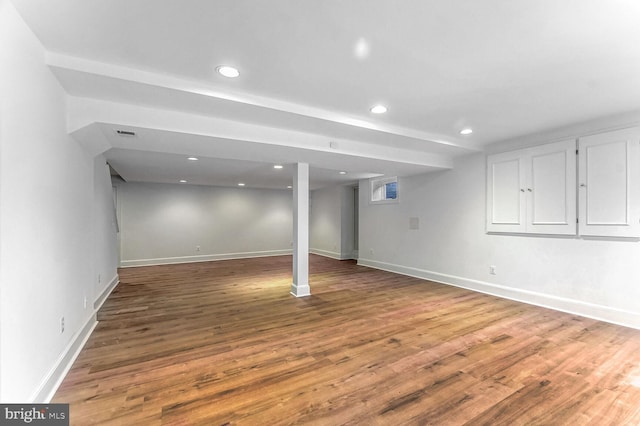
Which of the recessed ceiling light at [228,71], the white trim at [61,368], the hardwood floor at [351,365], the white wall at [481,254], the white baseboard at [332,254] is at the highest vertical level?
the recessed ceiling light at [228,71]

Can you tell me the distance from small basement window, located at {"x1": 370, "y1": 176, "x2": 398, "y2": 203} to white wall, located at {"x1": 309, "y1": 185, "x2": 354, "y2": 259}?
1.68 metres

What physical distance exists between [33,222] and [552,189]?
5654 mm

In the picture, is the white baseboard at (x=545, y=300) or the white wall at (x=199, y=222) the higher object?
the white wall at (x=199, y=222)

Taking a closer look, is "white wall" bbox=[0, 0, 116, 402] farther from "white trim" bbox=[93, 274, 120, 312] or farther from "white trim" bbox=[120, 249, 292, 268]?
"white trim" bbox=[120, 249, 292, 268]

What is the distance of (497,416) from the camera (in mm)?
1813

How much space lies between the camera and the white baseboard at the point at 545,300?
11.1 ft

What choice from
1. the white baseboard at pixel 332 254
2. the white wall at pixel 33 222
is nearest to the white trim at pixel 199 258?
the white baseboard at pixel 332 254

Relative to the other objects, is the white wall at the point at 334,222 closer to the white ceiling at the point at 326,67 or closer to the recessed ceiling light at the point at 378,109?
the white ceiling at the point at 326,67

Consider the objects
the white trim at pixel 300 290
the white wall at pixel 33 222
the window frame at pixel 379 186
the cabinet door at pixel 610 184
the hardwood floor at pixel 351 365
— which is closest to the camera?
the white wall at pixel 33 222

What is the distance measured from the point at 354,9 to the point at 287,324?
3.19 metres

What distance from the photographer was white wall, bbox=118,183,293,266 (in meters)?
7.71

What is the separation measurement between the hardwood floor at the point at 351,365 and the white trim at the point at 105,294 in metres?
0.12

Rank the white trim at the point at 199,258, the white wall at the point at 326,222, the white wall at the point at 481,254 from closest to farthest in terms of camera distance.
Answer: the white wall at the point at 481,254 → the white trim at the point at 199,258 → the white wall at the point at 326,222

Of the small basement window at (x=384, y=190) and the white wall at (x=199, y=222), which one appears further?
the white wall at (x=199, y=222)
